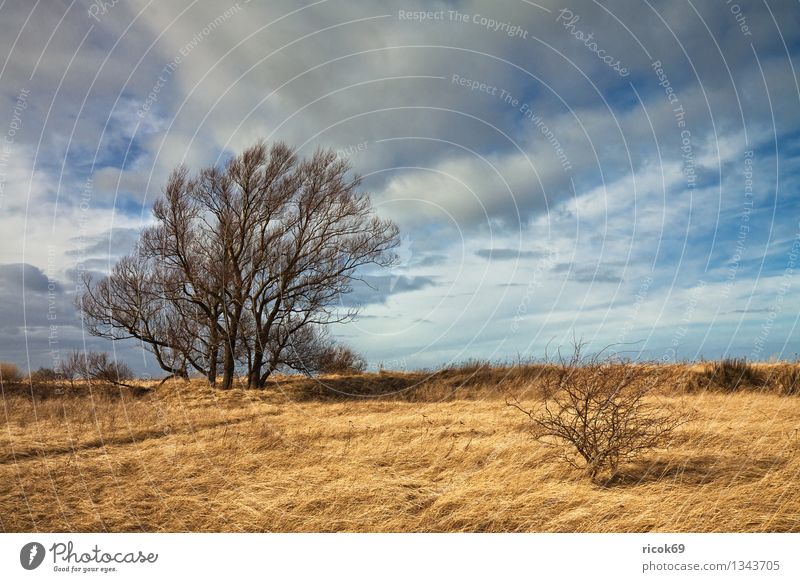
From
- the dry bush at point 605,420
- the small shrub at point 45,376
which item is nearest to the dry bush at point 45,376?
the small shrub at point 45,376

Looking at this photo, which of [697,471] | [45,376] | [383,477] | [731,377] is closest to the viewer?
[697,471]

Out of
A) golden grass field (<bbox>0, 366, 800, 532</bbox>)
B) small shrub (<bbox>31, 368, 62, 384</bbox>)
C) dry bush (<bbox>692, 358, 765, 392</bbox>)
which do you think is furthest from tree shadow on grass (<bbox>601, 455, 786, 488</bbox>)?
small shrub (<bbox>31, 368, 62, 384</bbox>)

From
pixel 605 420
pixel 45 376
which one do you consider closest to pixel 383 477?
pixel 605 420

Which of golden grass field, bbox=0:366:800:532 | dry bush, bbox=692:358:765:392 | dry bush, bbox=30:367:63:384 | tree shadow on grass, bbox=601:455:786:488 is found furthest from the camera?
dry bush, bbox=30:367:63:384

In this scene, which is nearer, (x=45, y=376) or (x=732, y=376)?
(x=732, y=376)

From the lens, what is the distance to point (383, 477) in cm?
841

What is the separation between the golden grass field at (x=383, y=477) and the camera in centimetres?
674

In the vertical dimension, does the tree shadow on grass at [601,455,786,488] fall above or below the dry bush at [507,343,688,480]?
below

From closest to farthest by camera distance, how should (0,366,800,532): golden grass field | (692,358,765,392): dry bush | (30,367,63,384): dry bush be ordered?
(0,366,800,532): golden grass field < (692,358,765,392): dry bush < (30,367,63,384): dry bush

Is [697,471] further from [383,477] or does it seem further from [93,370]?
[93,370]

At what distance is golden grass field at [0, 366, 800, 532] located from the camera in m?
6.74

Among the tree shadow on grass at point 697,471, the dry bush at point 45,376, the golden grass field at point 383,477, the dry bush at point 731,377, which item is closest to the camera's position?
the golden grass field at point 383,477

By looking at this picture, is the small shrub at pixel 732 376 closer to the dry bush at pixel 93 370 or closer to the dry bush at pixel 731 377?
the dry bush at pixel 731 377

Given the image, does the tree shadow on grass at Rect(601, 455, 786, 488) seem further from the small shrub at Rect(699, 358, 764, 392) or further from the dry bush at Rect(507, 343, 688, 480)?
the small shrub at Rect(699, 358, 764, 392)
